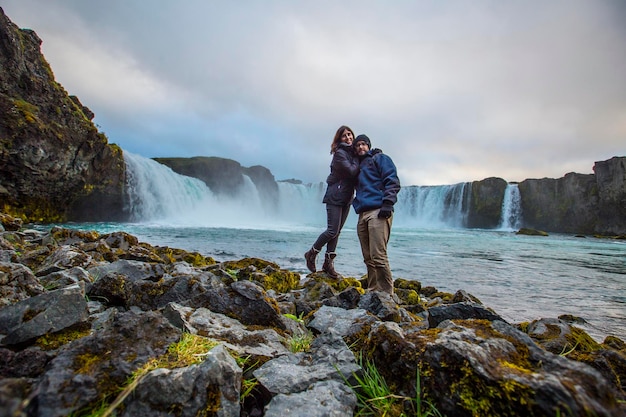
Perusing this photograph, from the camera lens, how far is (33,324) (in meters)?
1.80

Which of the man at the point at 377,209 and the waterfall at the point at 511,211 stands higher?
the waterfall at the point at 511,211

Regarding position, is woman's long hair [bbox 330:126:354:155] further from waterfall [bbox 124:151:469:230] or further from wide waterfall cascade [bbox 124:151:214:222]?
waterfall [bbox 124:151:469:230]

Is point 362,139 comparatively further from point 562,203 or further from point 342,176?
Result: point 562,203

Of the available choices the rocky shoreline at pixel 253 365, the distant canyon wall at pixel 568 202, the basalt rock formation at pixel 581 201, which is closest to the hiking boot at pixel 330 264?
the rocky shoreline at pixel 253 365

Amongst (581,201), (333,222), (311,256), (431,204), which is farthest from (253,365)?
(581,201)

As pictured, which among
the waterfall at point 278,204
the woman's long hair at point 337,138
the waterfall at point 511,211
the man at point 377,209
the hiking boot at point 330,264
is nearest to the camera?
the man at point 377,209

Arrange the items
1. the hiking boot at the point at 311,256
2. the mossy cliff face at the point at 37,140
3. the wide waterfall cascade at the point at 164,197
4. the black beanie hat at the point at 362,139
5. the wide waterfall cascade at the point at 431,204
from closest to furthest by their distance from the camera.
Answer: the black beanie hat at the point at 362,139 → the hiking boot at the point at 311,256 → the mossy cliff face at the point at 37,140 → the wide waterfall cascade at the point at 164,197 → the wide waterfall cascade at the point at 431,204

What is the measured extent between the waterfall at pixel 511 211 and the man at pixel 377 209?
64266 millimetres

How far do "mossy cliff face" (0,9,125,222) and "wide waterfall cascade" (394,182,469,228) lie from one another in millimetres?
48707

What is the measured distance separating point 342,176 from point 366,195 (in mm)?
707

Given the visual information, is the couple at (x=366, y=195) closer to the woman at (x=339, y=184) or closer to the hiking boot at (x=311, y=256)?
the woman at (x=339, y=184)

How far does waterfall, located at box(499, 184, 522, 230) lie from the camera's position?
192ft

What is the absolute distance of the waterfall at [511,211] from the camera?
58.4 metres

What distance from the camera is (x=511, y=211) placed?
58594 mm
